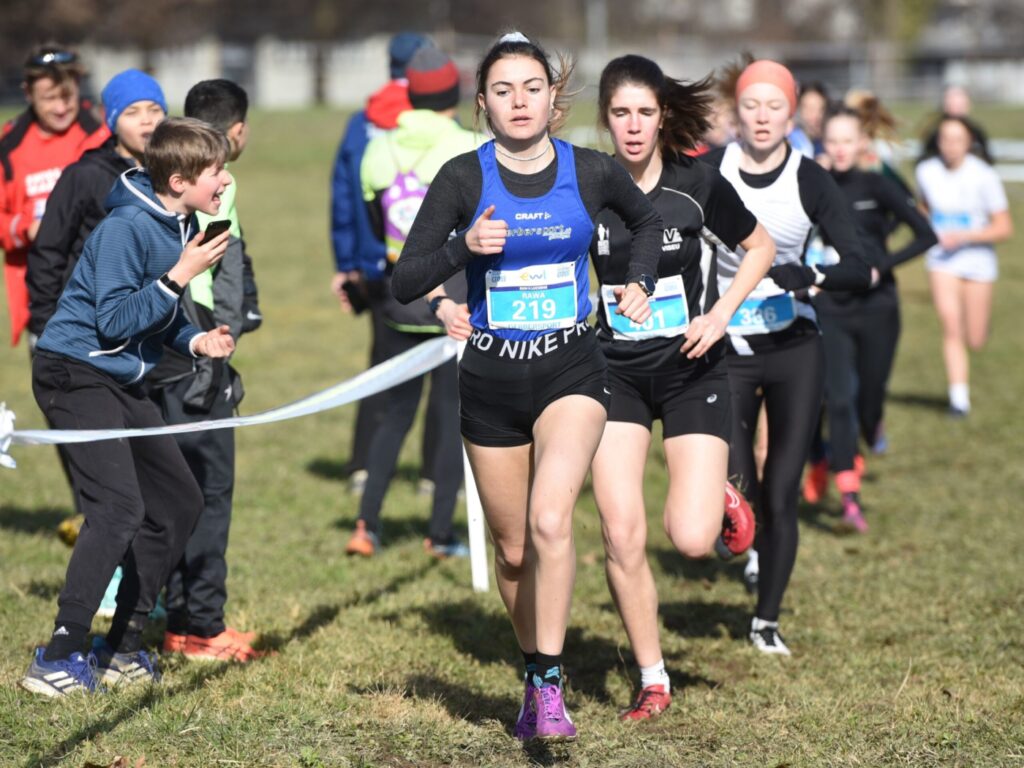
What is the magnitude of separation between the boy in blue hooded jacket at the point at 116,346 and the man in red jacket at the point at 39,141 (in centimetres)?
227

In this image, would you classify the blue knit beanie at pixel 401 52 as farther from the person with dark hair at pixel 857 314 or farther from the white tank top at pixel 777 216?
the white tank top at pixel 777 216

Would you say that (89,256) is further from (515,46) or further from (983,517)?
(983,517)

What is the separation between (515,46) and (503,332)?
0.94 metres

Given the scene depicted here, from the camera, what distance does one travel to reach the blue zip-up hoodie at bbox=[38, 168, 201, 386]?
16.0 ft

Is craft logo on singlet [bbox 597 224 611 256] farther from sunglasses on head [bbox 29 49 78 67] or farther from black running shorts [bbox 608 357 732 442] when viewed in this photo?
sunglasses on head [bbox 29 49 78 67]

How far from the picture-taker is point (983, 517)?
8.82 metres

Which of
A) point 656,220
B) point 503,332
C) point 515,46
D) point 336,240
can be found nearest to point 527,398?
point 503,332

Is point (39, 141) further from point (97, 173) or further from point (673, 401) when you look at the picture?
point (673, 401)

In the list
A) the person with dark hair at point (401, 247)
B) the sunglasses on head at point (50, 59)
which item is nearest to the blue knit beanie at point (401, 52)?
the person with dark hair at point (401, 247)

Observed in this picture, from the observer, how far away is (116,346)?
199 inches

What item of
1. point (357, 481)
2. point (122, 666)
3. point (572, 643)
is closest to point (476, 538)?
point (572, 643)

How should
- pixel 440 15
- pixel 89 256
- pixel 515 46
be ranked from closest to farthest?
pixel 515 46 < pixel 89 256 < pixel 440 15

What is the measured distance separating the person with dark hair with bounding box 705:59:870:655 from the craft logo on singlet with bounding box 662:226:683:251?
702 millimetres

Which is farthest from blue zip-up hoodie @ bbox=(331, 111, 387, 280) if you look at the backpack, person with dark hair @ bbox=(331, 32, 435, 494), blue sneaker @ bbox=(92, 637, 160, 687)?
blue sneaker @ bbox=(92, 637, 160, 687)
